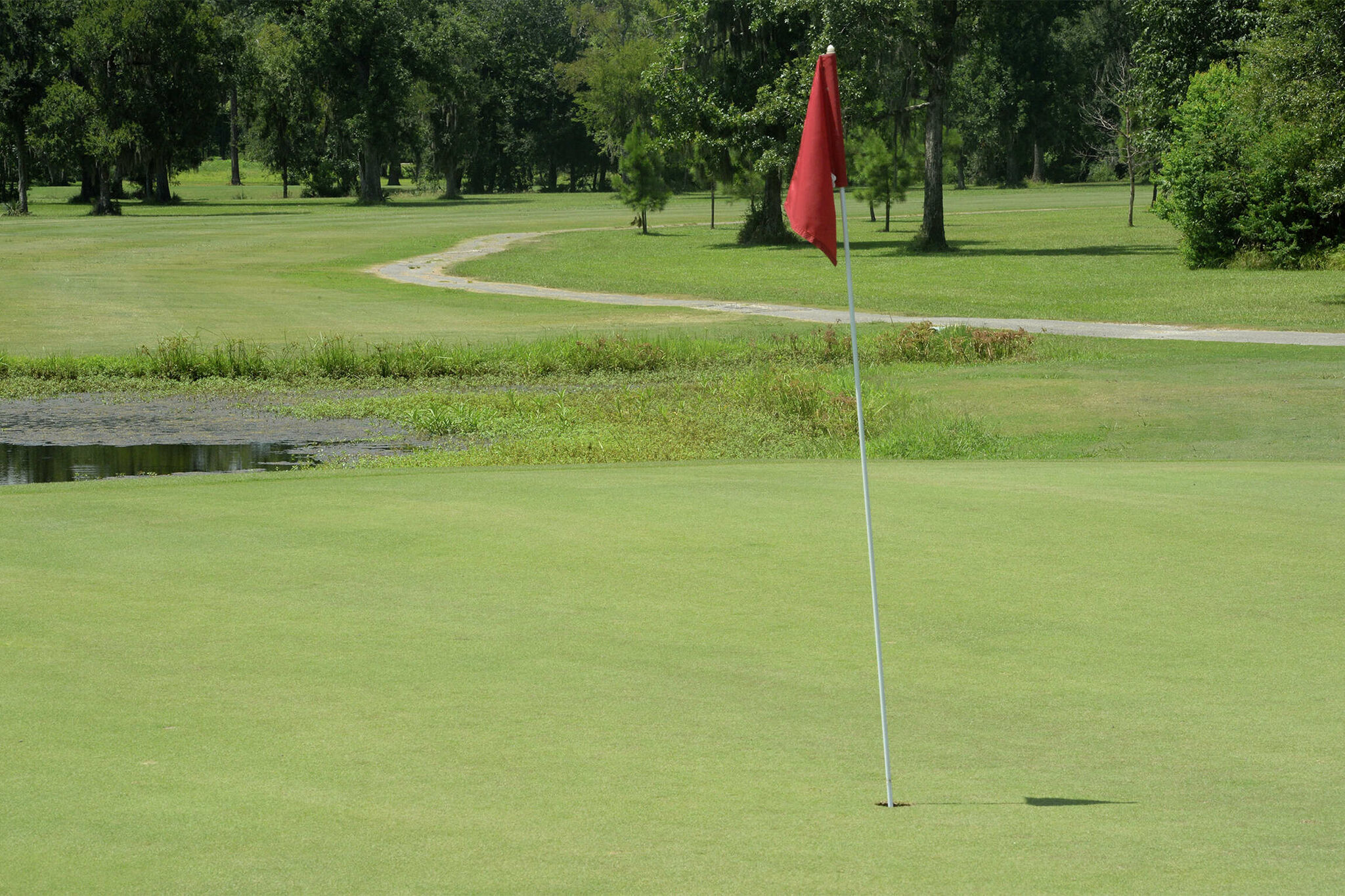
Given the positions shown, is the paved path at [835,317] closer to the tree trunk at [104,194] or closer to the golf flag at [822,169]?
the golf flag at [822,169]

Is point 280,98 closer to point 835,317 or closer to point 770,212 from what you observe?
point 770,212

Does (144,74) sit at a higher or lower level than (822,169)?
higher

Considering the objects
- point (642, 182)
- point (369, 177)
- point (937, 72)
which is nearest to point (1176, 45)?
point (937, 72)

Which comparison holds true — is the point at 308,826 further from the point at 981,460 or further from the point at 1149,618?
the point at 981,460

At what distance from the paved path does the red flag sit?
23671 millimetres

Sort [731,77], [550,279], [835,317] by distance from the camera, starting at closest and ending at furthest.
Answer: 1. [835,317]
2. [550,279]
3. [731,77]

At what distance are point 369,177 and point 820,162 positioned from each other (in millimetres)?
95824

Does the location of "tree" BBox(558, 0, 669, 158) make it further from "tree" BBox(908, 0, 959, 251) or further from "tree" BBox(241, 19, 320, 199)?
"tree" BBox(908, 0, 959, 251)

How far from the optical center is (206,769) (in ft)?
17.1

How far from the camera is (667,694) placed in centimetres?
627

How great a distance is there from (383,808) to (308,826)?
0.27m

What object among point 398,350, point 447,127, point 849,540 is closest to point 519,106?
point 447,127

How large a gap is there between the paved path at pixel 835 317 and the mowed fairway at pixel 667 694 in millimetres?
17944

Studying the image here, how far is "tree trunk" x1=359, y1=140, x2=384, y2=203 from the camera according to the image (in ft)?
313
